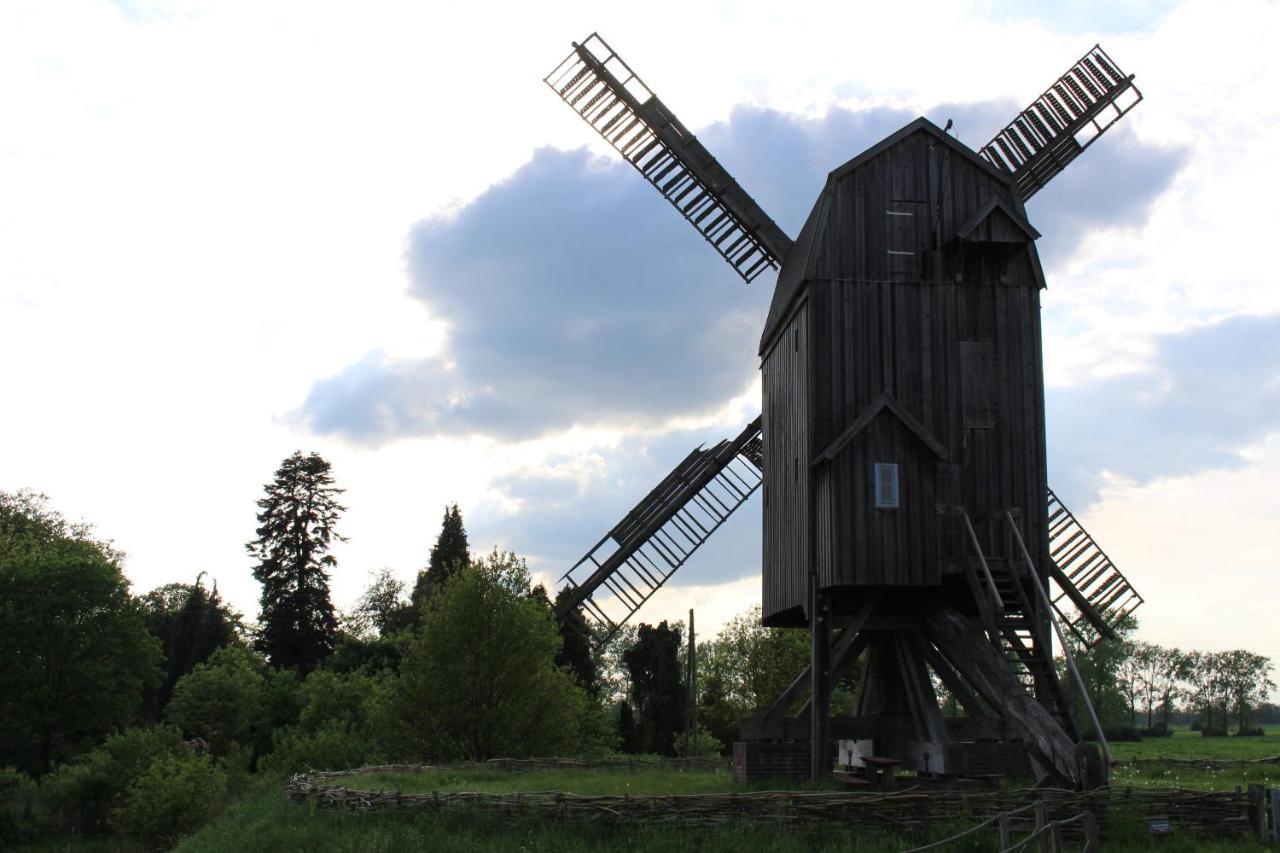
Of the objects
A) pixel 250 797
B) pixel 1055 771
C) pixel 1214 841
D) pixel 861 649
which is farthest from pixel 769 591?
pixel 250 797

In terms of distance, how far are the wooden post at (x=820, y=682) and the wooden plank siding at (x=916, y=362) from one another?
0.55 meters

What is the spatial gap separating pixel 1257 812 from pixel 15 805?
40.7 metres

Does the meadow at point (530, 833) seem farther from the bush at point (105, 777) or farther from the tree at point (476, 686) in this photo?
the bush at point (105, 777)

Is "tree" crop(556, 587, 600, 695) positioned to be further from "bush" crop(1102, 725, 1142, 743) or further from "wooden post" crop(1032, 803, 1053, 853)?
"wooden post" crop(1032, 803, 1053, 853)

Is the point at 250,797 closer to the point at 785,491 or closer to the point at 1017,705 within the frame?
the point at 785,491

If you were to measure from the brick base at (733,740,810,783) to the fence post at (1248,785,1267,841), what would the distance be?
6.61 meters

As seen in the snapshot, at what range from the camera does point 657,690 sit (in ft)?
139

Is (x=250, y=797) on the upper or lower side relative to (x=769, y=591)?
lower

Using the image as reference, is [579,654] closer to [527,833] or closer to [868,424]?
[868,424]

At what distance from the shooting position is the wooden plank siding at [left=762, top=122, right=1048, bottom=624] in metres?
17.4

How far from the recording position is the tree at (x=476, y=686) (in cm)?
2797

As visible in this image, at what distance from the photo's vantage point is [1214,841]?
520 inches

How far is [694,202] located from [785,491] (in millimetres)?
7071

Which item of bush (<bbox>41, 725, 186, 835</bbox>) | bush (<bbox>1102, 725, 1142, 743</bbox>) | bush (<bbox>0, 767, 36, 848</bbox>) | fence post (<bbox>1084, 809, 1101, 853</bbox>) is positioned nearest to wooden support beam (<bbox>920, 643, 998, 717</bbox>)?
fence post (<bbox>1084, 809, 1101, 853</bbox>)
